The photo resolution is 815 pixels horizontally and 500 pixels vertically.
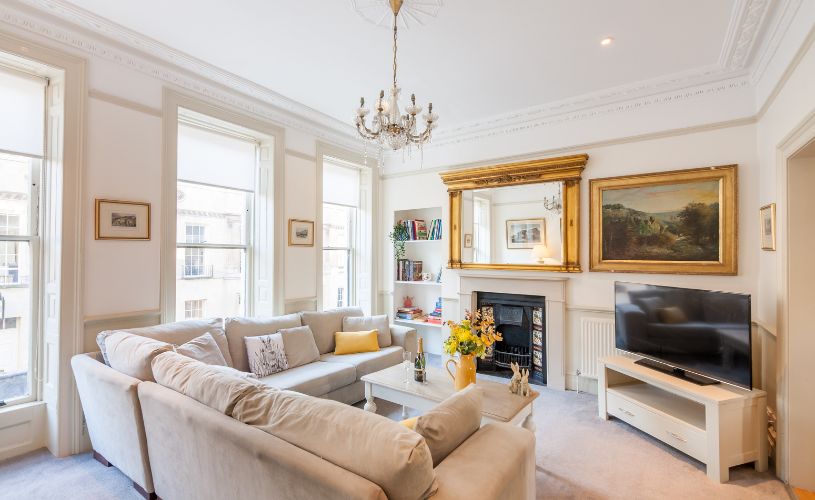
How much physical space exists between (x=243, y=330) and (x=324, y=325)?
88 cm

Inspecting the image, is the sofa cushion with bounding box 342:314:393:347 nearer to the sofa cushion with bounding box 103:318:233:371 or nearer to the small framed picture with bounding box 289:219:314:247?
the small framed picture with bounding box 289:219:314:247

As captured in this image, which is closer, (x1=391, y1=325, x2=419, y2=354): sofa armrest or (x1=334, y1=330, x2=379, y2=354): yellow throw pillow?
(x1=334, y1=330, x2=379, y2=354): yellow throw pillow

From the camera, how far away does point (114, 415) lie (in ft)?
7.58

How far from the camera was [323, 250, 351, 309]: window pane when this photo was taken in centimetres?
510

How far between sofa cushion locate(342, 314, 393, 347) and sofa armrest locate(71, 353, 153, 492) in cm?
221

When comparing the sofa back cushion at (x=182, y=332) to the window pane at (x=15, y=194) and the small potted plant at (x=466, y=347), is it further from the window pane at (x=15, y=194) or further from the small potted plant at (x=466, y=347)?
the small potted plant at (x=466, y=347)

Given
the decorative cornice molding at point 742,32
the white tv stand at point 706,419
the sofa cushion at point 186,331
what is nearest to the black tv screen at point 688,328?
the white tv stand at point 706,419

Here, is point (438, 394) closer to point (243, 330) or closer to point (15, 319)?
point (243, 330)

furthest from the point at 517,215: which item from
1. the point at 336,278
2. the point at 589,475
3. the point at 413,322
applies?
the point at 589,475

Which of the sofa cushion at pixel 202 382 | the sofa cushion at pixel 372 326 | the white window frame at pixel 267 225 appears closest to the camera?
the sofa cushion at pixel 202 382

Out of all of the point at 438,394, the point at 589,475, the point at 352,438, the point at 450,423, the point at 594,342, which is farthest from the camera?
the point at 594,342

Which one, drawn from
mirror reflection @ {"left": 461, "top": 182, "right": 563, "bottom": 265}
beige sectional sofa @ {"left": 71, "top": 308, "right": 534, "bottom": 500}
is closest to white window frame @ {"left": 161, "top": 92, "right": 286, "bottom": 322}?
beige sectional sofa @ {"left": 71, "top": 308, "right": 534, "bottom": 500}

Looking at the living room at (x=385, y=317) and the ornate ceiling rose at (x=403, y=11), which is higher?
the ornate ceiling rose at (x=403, y=11)

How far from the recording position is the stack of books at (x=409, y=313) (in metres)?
5.46
